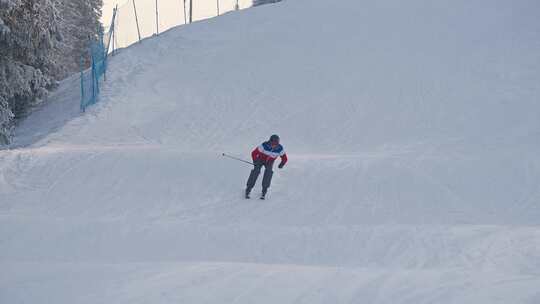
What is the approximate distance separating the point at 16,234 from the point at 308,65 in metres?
15.6

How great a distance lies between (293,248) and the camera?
9289 mm

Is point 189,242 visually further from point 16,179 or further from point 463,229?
point 16,179

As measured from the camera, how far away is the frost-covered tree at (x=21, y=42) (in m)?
15.2

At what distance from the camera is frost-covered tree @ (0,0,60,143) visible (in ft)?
50.0

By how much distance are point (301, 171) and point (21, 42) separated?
29.2 ft

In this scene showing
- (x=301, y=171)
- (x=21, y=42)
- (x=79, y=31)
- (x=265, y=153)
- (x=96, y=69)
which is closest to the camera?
(x=265, y=153)

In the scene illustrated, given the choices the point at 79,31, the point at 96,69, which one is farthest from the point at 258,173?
the point at 79,31

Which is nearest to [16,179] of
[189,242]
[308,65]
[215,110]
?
[189,242]

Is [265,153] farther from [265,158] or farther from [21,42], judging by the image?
[21,42]

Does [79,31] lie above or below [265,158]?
above

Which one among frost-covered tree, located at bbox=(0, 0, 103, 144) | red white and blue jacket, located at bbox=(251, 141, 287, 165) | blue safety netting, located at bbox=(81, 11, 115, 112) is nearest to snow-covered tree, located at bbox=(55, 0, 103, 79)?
blue safety netting, located at bbox=(81, 11, 115, 112)

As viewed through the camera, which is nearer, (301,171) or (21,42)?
(301,171)

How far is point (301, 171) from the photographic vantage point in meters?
13.4

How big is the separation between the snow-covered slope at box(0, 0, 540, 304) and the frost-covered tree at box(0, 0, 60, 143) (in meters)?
1.62
